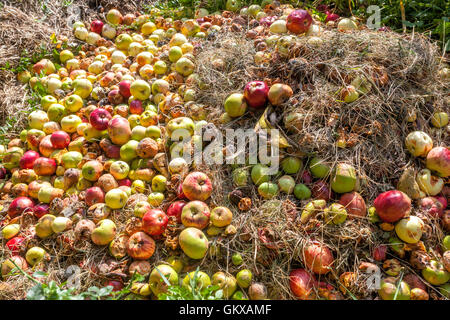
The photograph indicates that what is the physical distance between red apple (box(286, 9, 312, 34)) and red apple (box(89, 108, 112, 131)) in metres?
2.51

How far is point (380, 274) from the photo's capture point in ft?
8.36

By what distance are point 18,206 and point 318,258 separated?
301 cm

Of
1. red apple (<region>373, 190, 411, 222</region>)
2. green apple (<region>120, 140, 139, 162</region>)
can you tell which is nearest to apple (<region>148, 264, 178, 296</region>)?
green apple (<region>120, 140, 139, 162</region>)

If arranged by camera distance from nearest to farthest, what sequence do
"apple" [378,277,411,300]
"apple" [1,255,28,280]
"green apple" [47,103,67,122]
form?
1. "apple" [378,277,411,300]
2. "apple" [1,255,28,280]
3. "green apple" [47,103,67,122]

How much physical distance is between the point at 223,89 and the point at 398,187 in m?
2.11

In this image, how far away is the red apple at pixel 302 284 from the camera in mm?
2529

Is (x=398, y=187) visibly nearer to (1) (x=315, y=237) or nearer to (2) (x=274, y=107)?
(1) (x=315, y=237)

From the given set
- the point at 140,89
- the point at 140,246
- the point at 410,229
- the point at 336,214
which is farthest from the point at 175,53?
the point at 410,229

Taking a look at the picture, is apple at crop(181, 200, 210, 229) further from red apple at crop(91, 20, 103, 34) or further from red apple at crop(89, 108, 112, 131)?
red apple at crop(91, 20, 103, 34)

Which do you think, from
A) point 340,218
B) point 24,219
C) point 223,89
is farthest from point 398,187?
point 24,219

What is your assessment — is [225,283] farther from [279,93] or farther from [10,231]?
[10,231]

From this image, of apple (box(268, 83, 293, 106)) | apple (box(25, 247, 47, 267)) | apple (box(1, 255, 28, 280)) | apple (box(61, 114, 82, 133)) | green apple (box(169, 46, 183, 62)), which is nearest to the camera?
apple (box(1, 255, 28, 280))

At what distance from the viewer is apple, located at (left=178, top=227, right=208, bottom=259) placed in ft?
8.84

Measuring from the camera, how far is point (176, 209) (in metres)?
3.01
